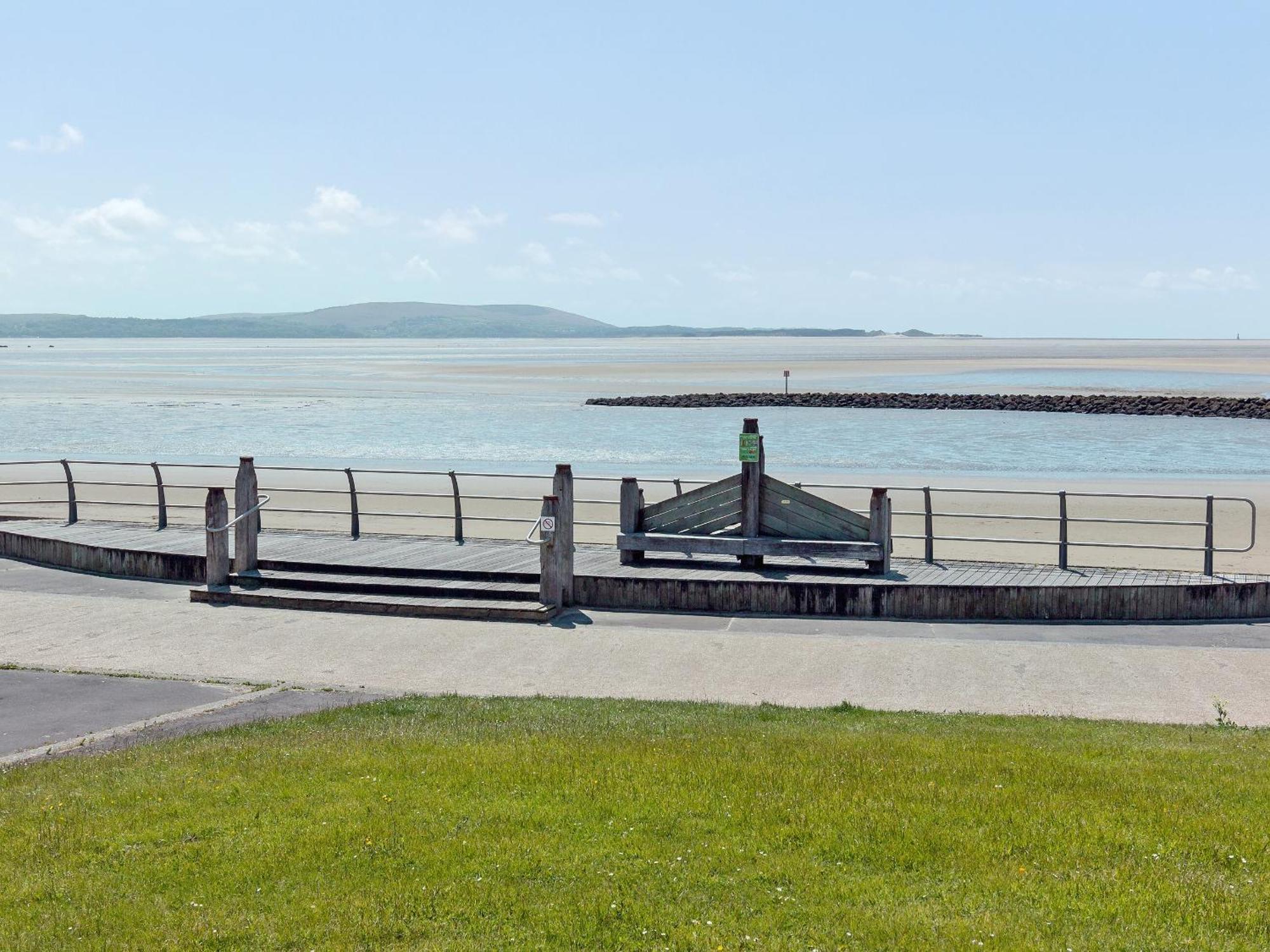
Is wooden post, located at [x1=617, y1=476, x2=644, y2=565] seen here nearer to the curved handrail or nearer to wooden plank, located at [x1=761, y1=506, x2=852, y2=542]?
wooden plank, located at [x1=761, y1=506, x2=852, y2=542]

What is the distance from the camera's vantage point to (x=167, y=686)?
40.4ft

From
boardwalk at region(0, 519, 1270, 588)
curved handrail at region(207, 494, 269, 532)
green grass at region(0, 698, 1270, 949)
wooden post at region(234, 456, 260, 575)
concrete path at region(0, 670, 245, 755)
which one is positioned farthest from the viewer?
wooden post at region(234, 456, 260, 575)

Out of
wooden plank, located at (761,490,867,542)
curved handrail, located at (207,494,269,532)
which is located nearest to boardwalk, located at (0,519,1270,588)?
wooden plank, located at (761,490,867,542)

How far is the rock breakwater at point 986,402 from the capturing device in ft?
257

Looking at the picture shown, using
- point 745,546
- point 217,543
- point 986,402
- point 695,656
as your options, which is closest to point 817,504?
point 745,546

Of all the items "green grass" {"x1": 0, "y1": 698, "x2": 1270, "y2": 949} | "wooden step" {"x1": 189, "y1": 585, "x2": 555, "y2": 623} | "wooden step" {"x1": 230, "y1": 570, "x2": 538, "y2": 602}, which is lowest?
"wooden step" {"x1": 189, "y1": 585, "x2": 555, "y2": 623}

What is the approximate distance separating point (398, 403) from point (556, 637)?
7624 centimetres

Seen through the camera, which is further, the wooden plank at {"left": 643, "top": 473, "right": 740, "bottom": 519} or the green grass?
the wooden plank at {"left": 643, "top": 473, "right": 740, "bottom": 519}

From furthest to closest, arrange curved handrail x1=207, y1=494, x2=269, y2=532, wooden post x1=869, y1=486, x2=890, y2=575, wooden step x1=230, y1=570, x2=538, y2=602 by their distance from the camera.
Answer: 1. curved handrail x1=207, y1=494, x2=269, y2=532
2. wooden post x1=869, y1=486, x2=890, y2=575
3. wooden step x1=230, y1=570, x2=538, y2=602

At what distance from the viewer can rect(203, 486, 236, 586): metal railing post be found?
57.6ft

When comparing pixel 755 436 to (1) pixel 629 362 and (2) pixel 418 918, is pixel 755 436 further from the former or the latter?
(1) pixel 629 362

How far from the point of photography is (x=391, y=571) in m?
17.5

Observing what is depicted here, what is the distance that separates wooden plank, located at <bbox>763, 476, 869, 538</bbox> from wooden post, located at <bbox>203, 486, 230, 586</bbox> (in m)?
7.10

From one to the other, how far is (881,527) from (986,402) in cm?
7306
